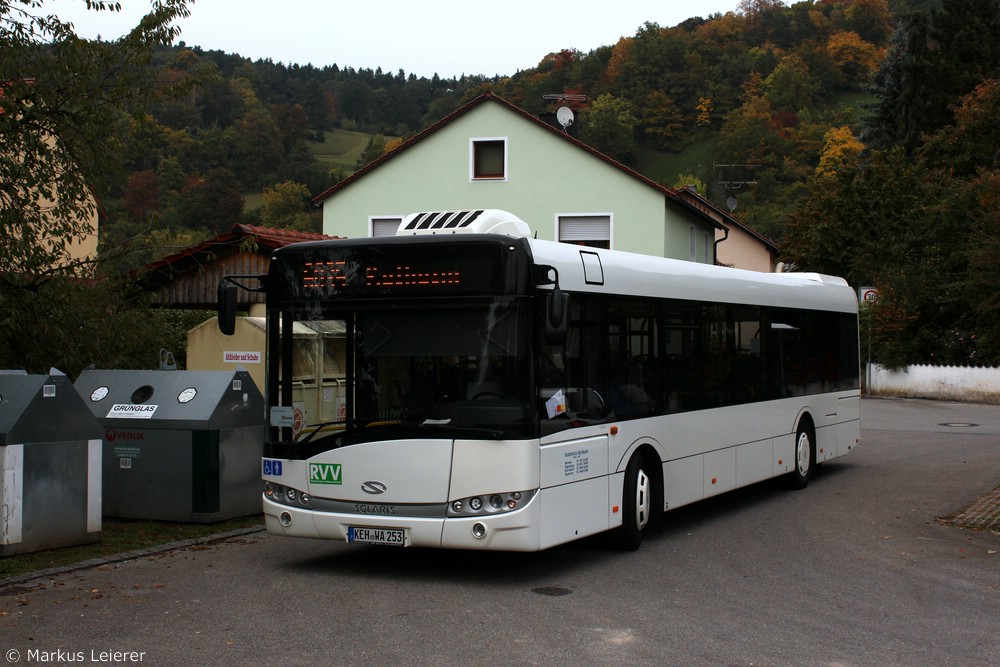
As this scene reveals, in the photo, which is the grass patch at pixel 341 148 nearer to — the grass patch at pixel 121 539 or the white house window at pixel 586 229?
the white house window at pixel 586 229

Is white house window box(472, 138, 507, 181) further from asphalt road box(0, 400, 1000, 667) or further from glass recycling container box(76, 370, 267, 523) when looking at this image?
glass recycling container box(76, 370, 267, 523)

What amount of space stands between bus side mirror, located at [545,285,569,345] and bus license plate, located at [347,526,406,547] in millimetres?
1893

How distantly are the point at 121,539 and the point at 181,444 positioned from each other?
107 centimetres

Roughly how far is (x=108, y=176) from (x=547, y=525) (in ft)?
21.1

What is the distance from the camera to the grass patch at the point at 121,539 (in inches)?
369

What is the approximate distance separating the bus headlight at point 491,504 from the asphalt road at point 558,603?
0.59 metres

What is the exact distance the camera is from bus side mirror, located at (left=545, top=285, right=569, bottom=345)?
848 centimetres

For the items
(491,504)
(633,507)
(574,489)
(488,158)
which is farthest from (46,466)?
(488,158)

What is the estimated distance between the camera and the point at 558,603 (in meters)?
8.22

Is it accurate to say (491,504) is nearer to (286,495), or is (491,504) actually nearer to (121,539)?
(286,495)

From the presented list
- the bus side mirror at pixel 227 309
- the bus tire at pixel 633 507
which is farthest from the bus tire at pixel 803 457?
the bus side mirror at pixel 227 309

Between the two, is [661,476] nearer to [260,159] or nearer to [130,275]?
[130,275]

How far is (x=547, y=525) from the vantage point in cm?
894

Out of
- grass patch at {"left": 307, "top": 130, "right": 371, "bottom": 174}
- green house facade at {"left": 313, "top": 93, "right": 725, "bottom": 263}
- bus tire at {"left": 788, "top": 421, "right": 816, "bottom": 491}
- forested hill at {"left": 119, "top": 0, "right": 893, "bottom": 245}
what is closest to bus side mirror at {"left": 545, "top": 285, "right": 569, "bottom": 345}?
bus tire at {"left": 788, "top": 421, "right": 816, "bottom": 491}
